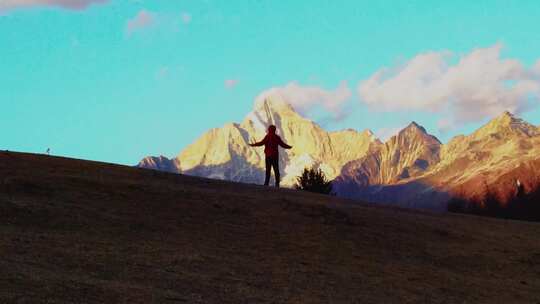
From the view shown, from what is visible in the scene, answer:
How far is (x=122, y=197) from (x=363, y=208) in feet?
42.7

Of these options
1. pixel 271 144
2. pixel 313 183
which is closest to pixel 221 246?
pixel 271 144

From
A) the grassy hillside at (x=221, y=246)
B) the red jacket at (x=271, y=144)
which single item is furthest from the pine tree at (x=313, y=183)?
the grassy hillside at (x=221, y=246)

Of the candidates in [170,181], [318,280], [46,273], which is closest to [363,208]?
[170,181]

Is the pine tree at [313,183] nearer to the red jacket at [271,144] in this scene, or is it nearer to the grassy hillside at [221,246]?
the red jacket at [271,144]

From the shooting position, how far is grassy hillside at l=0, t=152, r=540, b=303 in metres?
20.6

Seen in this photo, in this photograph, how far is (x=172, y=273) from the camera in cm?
2197

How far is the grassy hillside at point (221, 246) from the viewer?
2056 cm

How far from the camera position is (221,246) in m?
26.9

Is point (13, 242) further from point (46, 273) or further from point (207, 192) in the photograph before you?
point (207, 192)

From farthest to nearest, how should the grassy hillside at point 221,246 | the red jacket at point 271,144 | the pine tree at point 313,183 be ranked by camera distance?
the pine tree at point 313,183, the red jacket at point 271,144, the grassy hillside at point 221,246

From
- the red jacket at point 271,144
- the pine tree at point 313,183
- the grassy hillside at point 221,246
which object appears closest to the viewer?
the grassy hillside at point 221,246

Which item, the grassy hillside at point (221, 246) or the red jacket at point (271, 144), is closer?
the grassy hillside at point (221, 246)

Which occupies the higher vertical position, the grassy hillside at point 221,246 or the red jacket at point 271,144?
the red jacket at point 271,144

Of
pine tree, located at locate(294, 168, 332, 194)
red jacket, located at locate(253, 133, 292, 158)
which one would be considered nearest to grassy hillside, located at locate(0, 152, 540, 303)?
red jacket, located at locate(253, 133, 292, 158)
